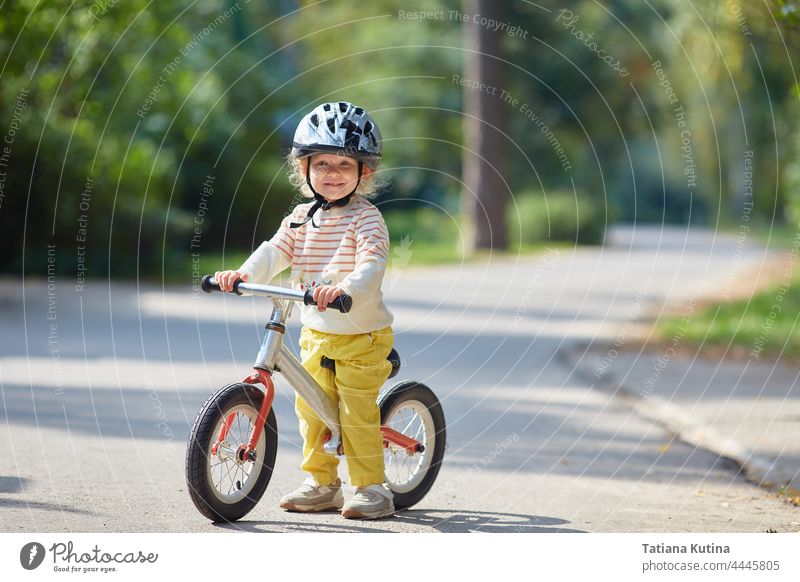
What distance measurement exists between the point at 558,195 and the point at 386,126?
5739mm

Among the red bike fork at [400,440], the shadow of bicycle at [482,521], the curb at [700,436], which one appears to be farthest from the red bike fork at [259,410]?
the curb at [700,436]

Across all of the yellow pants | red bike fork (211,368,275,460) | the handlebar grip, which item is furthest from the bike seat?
the handlebar grip

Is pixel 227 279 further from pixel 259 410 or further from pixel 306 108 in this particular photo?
pixel 306 108

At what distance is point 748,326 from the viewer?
15508 millimetres

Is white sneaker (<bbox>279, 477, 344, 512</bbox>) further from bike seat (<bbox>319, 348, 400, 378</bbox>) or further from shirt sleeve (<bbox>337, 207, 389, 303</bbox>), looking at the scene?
shirt sleeve (<bbox>337, 207, 389, 303</bbox>)

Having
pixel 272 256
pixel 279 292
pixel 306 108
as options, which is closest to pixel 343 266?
pixel 272 256

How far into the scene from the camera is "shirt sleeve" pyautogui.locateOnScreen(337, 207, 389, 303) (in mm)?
5527

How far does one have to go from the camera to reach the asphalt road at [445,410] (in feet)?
20.0

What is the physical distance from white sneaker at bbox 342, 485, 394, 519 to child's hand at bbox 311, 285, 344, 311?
3.62ft

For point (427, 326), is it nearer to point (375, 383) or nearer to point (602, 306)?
point (602, 306)

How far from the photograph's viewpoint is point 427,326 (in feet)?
52.3

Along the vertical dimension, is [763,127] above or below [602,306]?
above
